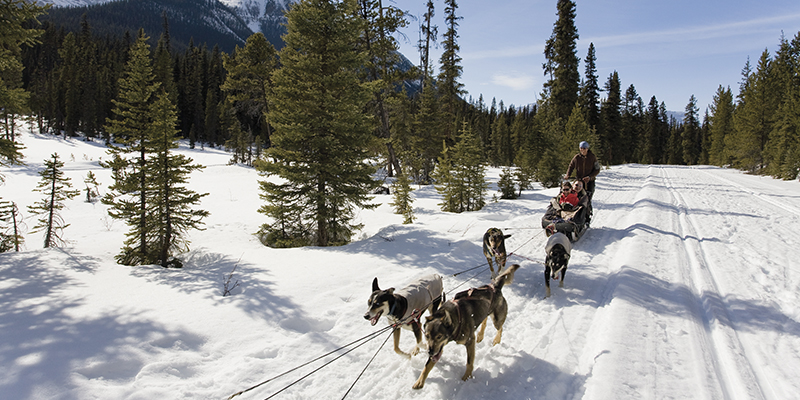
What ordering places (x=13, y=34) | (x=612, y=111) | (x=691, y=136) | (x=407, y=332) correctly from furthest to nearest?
(x=691, y=136) < (x=612, y=111) < (x=13, y=34) < (x=407, y=332)

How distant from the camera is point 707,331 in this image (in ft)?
14.5

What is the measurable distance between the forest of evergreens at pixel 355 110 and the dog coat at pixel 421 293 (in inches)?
→ 272

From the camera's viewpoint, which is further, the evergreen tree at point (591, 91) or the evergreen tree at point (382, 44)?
the evergreen tree at point (591, 91)

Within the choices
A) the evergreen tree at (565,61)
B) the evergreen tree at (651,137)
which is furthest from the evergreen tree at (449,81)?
the evergreen tree at (651,137)

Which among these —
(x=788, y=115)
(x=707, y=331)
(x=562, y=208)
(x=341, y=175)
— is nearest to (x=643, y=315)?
(x=707, y=331)

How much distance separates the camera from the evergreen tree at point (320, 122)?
424 inches

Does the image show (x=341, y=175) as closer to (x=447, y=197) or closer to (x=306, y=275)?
(x=306, y=275)

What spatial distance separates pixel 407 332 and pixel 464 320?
1596mm

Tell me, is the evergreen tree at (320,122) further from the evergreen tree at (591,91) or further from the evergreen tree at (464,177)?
the evergreen tree at (591,91)

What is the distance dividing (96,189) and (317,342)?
2590cm

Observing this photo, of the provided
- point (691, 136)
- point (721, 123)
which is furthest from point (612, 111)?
point (691, 136)

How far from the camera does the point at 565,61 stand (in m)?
38.0

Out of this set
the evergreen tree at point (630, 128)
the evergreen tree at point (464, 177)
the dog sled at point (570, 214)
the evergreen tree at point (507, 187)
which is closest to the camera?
the dog sled at point (570, 214)

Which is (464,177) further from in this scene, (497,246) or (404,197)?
(497,246)
